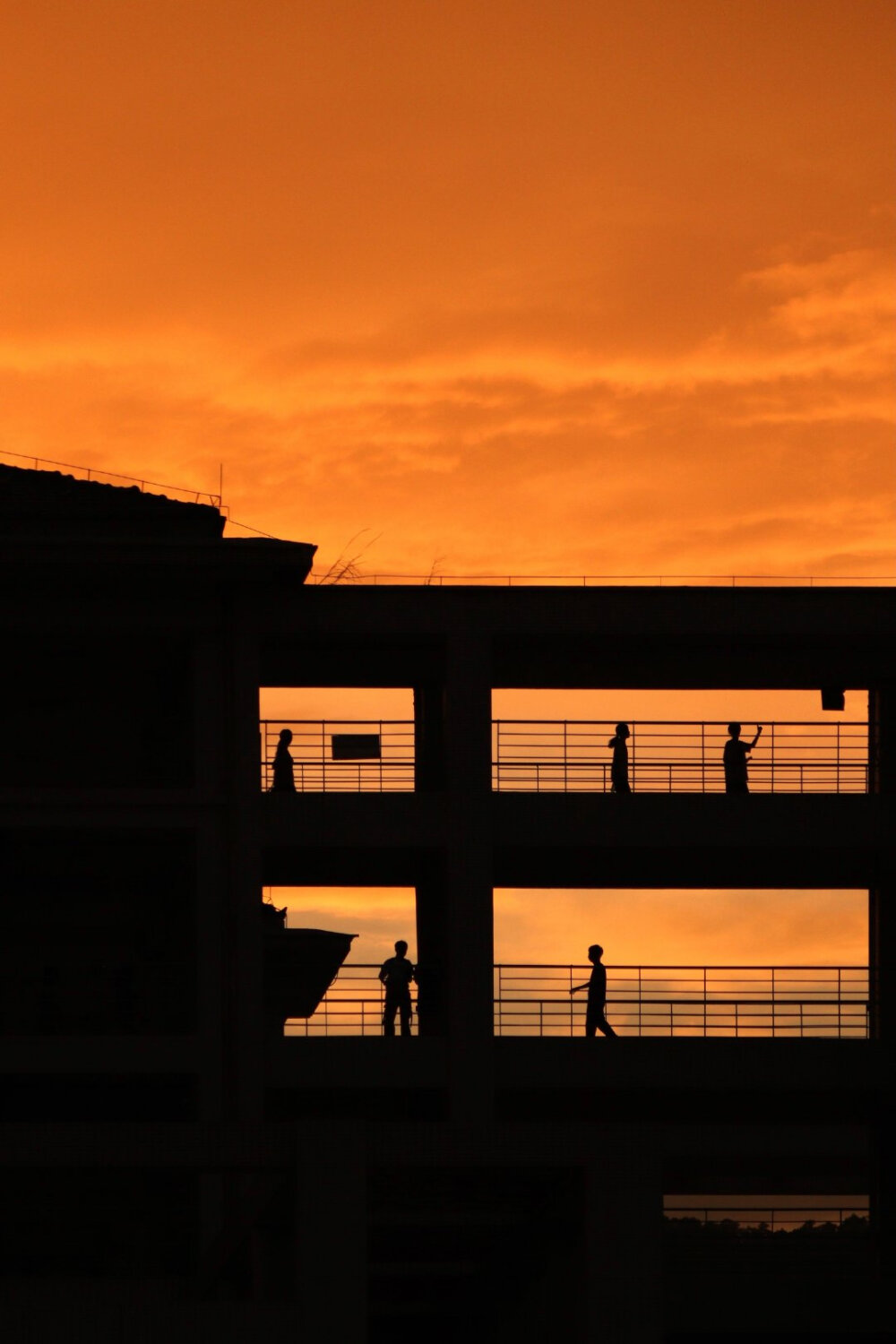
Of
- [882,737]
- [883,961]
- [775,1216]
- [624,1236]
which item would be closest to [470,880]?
[883,961]

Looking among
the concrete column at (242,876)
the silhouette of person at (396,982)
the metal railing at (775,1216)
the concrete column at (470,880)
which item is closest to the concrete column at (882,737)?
the metal railing at (775,1216)

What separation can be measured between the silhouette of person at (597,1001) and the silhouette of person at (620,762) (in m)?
2.31

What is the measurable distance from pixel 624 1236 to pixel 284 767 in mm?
12088

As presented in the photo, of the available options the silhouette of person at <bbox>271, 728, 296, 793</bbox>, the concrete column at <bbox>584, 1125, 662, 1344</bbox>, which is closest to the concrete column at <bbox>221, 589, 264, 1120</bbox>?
the silhouette of person at <bbox>271, 728, 296, 793</bbox>

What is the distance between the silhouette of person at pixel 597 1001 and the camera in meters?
27.7

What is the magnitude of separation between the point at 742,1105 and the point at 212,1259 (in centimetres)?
1350

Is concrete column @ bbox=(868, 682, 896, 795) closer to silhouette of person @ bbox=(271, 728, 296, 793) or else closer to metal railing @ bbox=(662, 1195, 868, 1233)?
metal railing @ bbox=(662, 1195, 868, 1233)

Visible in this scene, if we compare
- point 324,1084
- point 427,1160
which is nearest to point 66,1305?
point 427,1160

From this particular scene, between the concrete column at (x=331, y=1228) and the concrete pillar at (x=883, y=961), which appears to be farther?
the concrete pillar at (x=883, y=961)

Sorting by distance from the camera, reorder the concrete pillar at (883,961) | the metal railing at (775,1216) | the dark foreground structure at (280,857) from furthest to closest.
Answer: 1. the metal railing at (775,1216)
2. the concrete pillar at (883,961)
3. the dark foreground structure at (280,857)

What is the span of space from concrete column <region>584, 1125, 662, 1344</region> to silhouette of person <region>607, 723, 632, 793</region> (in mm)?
11022

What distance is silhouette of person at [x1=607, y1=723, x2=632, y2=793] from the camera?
1119 inches

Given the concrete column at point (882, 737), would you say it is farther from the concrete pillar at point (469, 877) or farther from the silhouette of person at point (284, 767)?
the silhouette of person at point (284, 767)

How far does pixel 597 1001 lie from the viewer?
27.7 m
